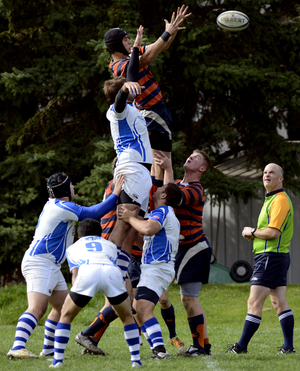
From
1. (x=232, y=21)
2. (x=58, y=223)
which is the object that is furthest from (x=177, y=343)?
(x=232, y=21)

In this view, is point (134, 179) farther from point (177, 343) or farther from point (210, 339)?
point (210, 339)

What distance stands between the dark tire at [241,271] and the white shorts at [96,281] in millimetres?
11310

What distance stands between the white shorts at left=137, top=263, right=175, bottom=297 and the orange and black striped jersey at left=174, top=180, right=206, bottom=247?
0.68 m

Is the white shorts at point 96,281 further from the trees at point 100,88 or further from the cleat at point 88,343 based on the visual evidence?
the trees at point 100,88

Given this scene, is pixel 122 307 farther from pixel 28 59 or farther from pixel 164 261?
pixel 28 59

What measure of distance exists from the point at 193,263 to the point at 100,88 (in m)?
8.76

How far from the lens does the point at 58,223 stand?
18.2ft

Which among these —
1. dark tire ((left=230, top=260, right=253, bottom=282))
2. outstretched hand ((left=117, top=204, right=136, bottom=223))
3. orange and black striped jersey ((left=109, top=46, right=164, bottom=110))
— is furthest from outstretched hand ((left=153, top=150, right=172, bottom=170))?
dark tire ((left=230, top=260, right=253, bottom=282))

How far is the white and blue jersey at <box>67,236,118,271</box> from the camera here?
195 inches

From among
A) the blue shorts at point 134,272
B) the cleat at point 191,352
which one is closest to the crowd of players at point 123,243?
the cleat at point 191,352

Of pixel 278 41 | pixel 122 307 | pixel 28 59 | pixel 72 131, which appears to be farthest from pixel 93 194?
pixel 122 307

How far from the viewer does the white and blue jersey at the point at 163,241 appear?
18.0 ft

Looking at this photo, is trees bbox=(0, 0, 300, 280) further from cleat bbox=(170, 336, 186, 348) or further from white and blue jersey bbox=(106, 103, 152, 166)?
white and blue jersey bbox=(106, 103, 152, 166)

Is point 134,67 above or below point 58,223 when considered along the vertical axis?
above
